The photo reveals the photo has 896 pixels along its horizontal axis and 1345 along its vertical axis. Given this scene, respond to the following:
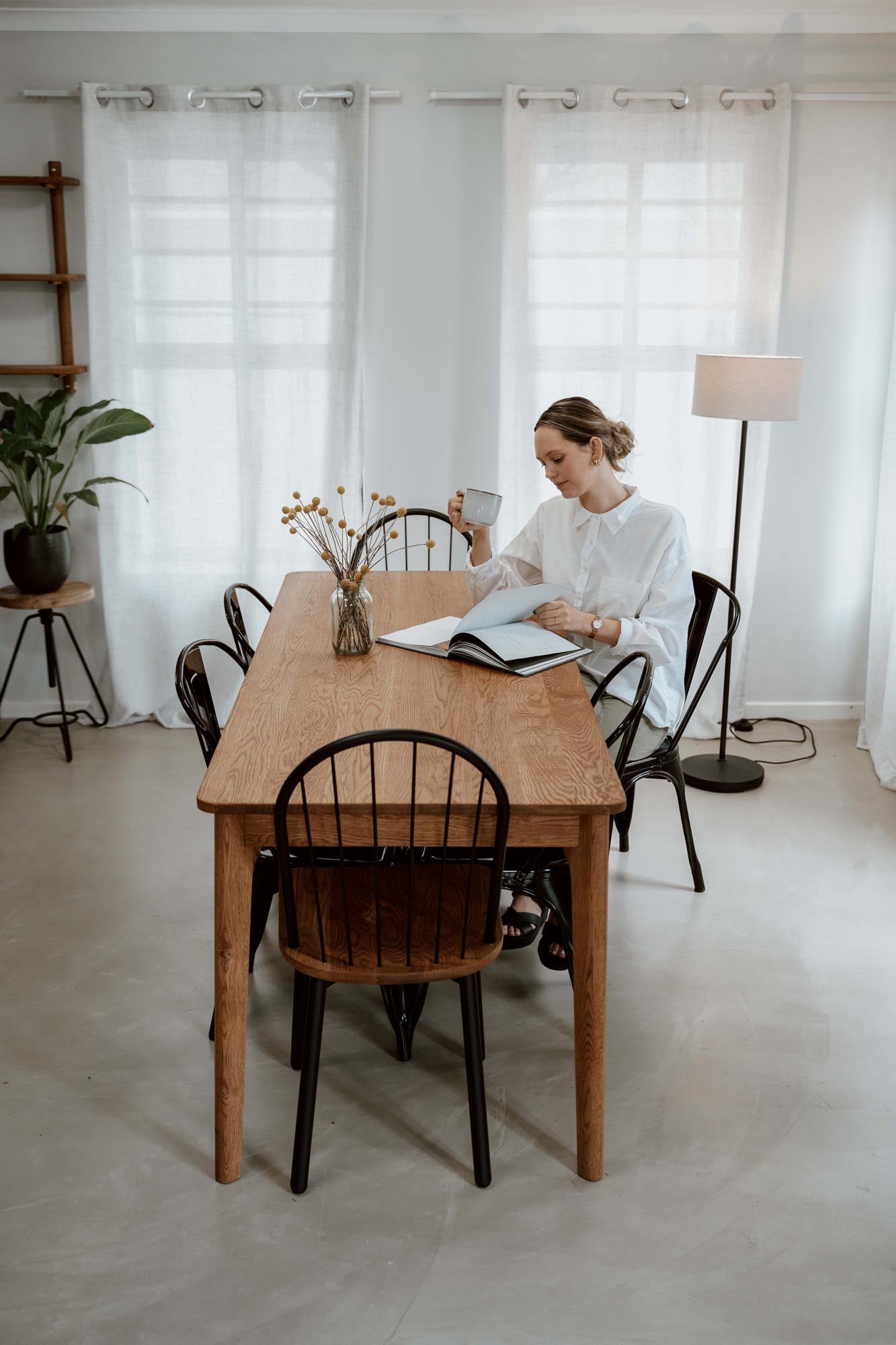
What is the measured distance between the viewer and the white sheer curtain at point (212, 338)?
12.5ft

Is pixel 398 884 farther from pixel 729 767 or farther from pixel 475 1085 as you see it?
pixel 729 767

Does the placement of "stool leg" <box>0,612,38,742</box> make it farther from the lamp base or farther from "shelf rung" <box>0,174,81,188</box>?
the lamp base

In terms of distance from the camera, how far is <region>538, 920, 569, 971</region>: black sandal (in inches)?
102

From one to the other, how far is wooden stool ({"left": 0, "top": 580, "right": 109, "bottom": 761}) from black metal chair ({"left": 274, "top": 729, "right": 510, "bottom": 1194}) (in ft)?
6.82

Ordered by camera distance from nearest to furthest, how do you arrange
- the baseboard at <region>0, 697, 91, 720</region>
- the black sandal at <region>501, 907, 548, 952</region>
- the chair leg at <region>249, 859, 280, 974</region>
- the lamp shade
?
the chair leg at <region>249, 859, 280, 974</region> → the black sandal at <region>501, 907, 548, 952</region> → the lamp shade → the baseboard at <region>0, 697, 91, 720</region>

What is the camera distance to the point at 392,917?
200 centimetres

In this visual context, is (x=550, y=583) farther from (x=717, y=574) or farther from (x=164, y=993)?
(x=717, y=574)

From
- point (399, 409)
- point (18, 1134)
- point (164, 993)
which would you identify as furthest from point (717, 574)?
point (18, 1134)

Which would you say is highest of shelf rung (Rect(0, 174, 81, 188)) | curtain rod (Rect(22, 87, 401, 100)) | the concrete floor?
curtain rod (Rect(22, 87, 401, 100))

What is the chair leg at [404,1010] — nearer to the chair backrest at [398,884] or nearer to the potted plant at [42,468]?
the chair backrest at [398,884]

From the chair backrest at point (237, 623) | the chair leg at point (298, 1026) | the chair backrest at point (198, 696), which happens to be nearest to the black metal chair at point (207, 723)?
the chair backrest at point (198, 696)

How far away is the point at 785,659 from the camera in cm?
432

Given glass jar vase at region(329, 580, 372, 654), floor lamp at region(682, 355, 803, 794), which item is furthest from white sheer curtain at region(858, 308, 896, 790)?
glass jar vase at region(329, 580, 372, 654)

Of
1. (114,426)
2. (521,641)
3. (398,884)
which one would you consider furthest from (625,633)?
(114,426)
